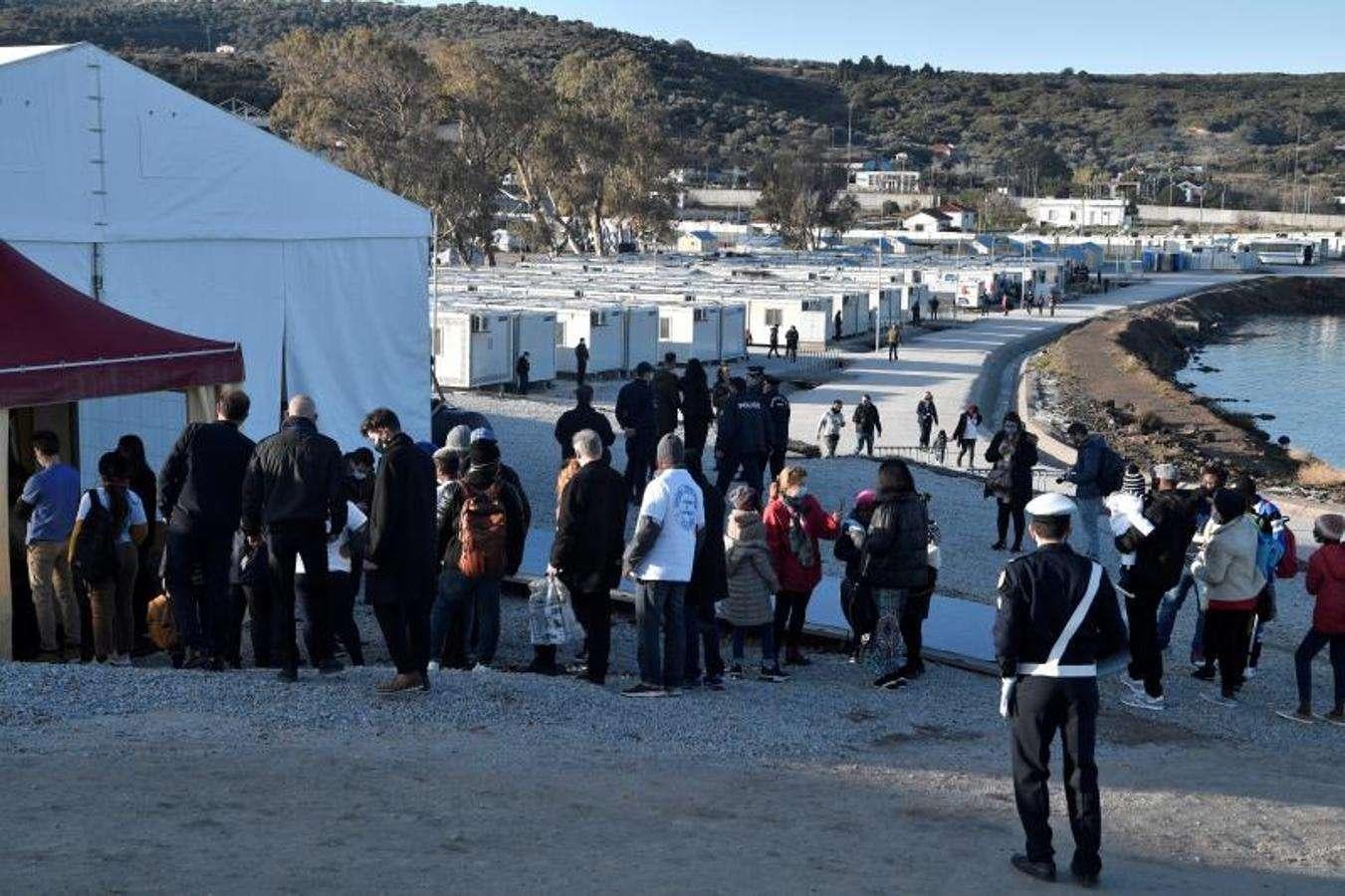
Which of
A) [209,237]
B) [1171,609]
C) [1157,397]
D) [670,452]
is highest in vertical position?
[209,237]

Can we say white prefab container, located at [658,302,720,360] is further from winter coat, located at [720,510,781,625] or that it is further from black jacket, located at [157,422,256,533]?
black jacket, located at [157,422,256,533]

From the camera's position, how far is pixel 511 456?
20.3 meters

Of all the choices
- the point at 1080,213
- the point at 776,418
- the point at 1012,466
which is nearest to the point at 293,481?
the point at 1012,466

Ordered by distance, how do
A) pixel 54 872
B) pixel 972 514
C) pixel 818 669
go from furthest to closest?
pixel 972 514 < pixel 818 669 < pixel 54 872

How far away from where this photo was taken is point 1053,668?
5945 millimetres

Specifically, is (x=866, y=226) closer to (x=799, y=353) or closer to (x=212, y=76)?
(x=212, y=76)

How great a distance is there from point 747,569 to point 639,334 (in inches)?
1107

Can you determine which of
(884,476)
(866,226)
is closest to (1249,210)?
(866,226)

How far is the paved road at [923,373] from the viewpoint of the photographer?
30.2m

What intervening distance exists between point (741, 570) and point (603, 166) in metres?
62.6

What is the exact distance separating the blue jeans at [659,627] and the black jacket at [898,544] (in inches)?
44.3

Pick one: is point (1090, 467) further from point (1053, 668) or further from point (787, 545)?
point (1053, 668)

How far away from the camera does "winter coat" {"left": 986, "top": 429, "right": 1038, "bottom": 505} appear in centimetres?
1477

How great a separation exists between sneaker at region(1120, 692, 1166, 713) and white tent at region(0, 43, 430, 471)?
22.1ft
